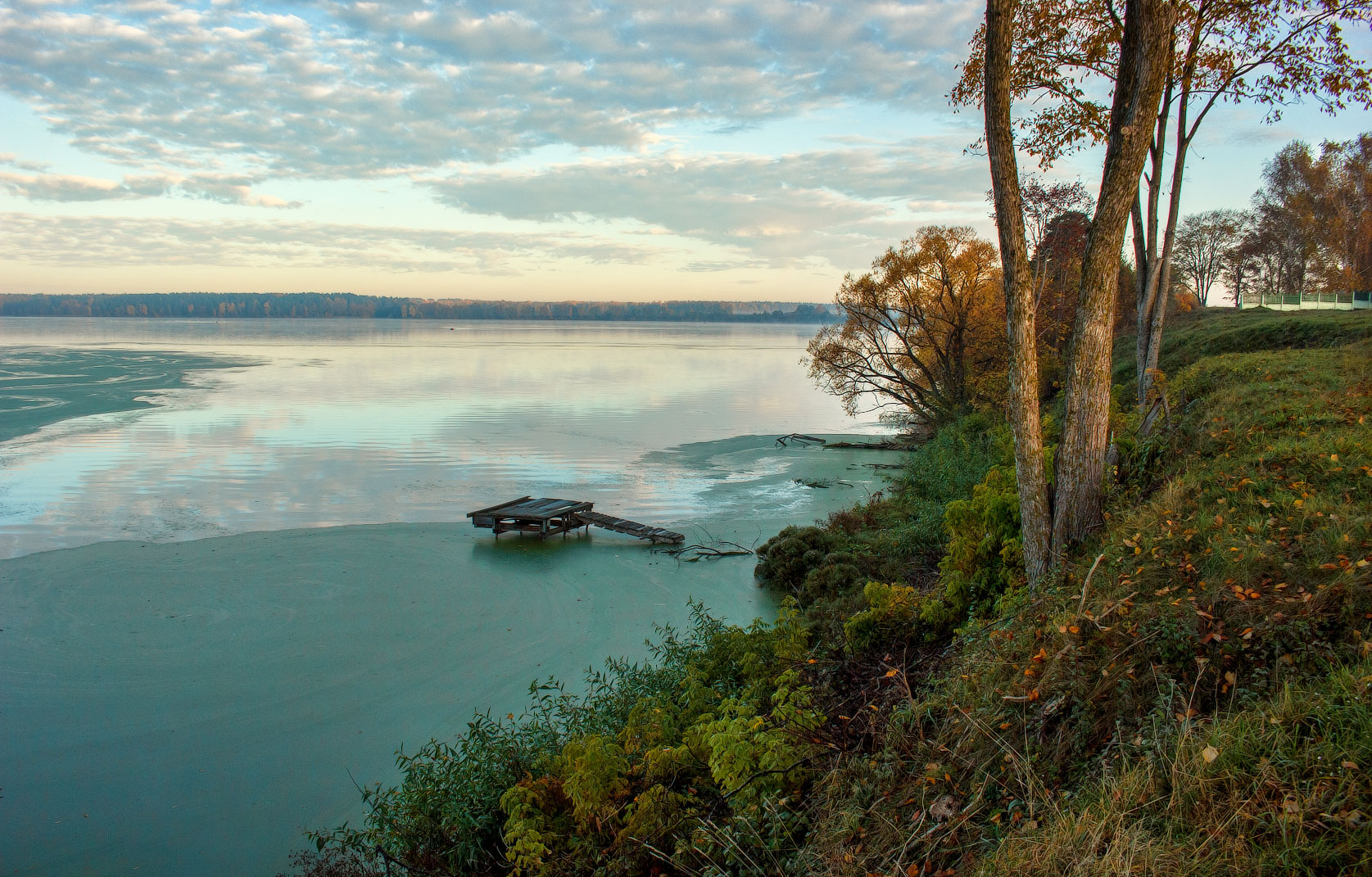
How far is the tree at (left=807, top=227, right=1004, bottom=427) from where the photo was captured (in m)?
31.1

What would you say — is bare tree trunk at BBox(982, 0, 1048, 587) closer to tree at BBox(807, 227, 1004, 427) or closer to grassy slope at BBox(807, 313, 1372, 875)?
grassy slope at BBox(807, 313, 1372, 875)

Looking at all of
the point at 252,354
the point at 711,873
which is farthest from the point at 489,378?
the point at 711,873

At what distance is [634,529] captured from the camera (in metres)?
17.7

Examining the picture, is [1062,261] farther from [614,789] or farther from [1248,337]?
[614,789]

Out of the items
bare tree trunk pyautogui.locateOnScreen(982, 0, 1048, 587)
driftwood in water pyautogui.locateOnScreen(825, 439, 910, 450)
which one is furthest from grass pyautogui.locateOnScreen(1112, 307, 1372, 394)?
bare tree trunk pyautogui.locateOnScreen(982, 0, 1048, 587)

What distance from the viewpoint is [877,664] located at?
730 centimetres

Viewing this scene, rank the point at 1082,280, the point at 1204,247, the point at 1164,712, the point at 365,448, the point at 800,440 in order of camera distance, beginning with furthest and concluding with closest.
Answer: the point at 1204,247 → the point at 800,440 → the point at 365,448 → the point at 1082,280 → the point at 1164,712

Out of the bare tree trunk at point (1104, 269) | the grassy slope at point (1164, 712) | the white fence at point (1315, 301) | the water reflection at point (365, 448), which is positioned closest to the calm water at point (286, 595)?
the water reflection at point (365, 448)

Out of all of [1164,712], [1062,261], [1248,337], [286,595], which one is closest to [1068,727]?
[1164,712]

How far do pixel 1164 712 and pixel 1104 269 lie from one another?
4496 mm

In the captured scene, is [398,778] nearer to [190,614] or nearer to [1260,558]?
[190,614]

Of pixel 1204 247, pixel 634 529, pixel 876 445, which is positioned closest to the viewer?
pixel 634 529

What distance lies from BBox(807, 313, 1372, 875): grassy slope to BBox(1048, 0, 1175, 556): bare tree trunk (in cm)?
48

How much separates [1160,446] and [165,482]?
24473 millimetres
